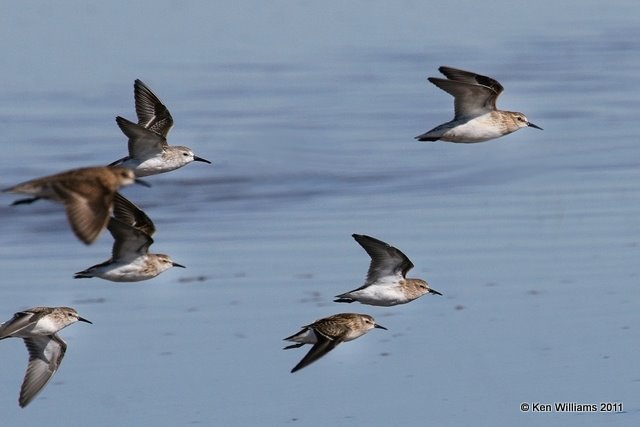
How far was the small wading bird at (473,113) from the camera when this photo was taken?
1351 cm

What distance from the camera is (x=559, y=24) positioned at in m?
41.1

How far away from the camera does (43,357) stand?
13117 mm

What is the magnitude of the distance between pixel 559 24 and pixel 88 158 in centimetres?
1949

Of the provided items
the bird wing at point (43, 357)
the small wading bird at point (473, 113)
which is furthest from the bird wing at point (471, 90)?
the bird wing at point (43, 357)

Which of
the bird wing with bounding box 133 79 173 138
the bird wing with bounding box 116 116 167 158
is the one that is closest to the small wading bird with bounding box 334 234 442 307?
the bird wing with bounding box 116 116 167 158

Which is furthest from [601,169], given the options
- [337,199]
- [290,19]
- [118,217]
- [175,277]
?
[290,19]

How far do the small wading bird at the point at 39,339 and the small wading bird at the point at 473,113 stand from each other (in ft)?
10.6

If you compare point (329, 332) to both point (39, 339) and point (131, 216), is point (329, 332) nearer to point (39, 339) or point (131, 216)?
point (131, 216)

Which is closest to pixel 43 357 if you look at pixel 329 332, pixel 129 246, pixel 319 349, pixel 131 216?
pixel 129 246

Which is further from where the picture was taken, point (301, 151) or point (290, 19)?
point (290, 19)

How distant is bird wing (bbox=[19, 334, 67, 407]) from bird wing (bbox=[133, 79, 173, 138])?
7.75ft

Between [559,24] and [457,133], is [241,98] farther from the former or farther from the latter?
[457,133]

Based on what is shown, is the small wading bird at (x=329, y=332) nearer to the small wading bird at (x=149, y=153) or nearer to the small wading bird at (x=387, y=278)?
the small wading bird at (x=387, y=278)

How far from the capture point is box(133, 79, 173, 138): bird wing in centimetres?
1462
